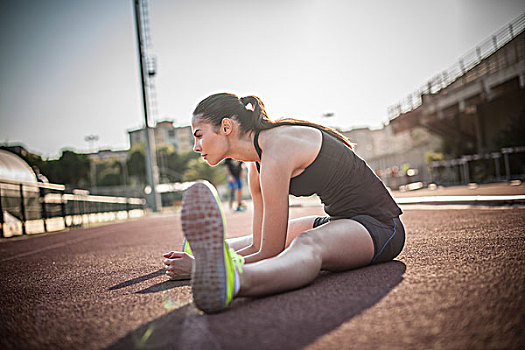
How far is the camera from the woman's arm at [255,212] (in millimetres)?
2289

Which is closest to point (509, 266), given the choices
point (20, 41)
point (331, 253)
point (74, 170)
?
point (331, 253)

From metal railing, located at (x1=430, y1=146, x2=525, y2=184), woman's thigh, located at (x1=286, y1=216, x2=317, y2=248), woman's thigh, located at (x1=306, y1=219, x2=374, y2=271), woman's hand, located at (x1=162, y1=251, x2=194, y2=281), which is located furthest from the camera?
metal railing, located at (x1=430, y1=146, x2=525, y2=184)

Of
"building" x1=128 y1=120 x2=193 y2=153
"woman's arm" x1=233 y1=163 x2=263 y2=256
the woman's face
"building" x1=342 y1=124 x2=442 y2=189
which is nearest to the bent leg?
"woman's arm" x1=233 y1=163 x2=263 y2=256

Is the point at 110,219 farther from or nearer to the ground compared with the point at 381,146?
nearer to the ground

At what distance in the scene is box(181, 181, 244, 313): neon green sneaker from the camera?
1.45 metres

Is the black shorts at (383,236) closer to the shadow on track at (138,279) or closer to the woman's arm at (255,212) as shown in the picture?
the woman's arm at (255,212)

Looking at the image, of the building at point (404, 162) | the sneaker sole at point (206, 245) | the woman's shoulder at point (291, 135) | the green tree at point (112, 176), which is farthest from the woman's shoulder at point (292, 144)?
the green tree at point (112, 176)

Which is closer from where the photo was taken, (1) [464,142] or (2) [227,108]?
(2) [227,108]

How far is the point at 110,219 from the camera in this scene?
53.3ft

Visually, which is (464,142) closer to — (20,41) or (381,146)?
(20,41)

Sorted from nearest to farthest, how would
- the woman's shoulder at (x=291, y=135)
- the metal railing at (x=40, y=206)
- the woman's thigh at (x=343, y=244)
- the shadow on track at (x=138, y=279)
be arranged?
the woman's thigh at (x=343, y=244) → the woman's shoulder at (x=291, y=135) → the shadow on track at (x=138, y=279) → the metal railing at (x=40, y=206)

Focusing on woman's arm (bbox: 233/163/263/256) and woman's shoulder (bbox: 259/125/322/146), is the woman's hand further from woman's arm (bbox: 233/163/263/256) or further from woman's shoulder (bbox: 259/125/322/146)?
woman's shoulder (bbox: 259/125/322/146)

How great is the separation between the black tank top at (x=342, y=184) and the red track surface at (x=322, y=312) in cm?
32

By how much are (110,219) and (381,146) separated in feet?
306
